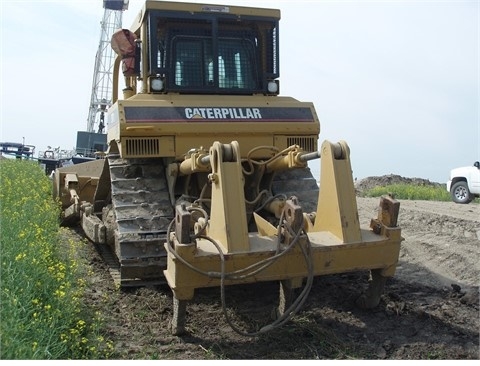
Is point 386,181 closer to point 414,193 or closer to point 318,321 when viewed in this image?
point 414,193

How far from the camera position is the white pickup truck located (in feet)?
54.1

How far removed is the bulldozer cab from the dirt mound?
18177mm

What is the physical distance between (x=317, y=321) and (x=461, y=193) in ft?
45.7

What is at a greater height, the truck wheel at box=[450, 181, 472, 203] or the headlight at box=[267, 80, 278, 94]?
the headlight at box=[267, 80, 278, 94]

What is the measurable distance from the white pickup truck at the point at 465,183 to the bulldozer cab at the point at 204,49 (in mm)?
11828

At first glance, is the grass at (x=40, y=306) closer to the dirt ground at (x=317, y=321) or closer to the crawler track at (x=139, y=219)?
the dirt ground at (x=317, y=321)

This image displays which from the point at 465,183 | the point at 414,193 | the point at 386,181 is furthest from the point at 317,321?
the point at 386,181

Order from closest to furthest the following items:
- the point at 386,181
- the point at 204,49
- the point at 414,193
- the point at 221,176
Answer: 1. the point at 221,176
2. the point at 204,49
3. the point at 414,193
4. the point at 386,181

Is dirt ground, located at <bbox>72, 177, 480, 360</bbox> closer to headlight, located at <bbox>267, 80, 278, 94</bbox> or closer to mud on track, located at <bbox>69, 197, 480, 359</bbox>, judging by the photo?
mud on track, located at <bbox>69, 197, 480, 359</bbox>

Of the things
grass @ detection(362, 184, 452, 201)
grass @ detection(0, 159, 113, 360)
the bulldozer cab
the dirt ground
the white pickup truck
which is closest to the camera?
grass @ detection(0, 159, 113, 360)

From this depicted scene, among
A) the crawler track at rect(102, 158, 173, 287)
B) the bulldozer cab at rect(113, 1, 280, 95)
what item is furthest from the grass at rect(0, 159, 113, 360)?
the bulldozer cab at rect(113, 1, 280, 95)

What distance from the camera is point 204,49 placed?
6465 millimetres

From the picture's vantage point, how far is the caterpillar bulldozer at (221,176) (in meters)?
4.18

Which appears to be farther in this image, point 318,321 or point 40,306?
point 318,321
